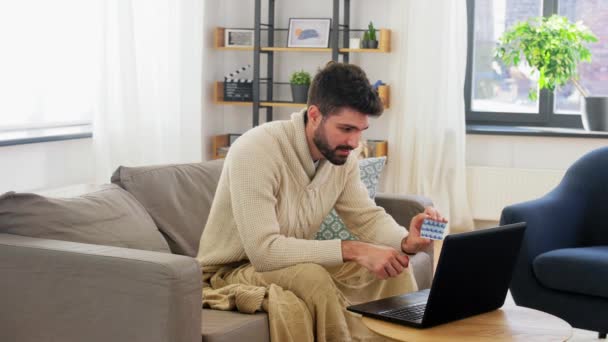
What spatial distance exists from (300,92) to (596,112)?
72.4 inches

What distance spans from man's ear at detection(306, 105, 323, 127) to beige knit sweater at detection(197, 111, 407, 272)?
0.06 meters

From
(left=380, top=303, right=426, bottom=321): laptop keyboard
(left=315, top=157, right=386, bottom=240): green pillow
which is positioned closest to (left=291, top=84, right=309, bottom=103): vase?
(left=315, top=157, right=386, bottom=240): green pillow

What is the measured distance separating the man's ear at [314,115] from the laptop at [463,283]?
60cm

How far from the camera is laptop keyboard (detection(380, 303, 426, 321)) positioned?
7.32 ft

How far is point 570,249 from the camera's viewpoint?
3.60 metres

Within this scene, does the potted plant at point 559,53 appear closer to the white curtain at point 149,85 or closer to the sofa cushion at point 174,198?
the white curtain at point 149,85

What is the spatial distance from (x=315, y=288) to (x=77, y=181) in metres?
2.26

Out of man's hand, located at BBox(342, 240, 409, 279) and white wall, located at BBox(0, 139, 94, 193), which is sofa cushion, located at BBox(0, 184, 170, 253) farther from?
white wall, located at BBox(0, 139, 94, 193)

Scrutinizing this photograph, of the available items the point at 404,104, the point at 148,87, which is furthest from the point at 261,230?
the point at 404,104

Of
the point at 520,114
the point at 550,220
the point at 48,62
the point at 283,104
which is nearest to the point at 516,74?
the point at 520,114

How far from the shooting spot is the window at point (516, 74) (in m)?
5.88

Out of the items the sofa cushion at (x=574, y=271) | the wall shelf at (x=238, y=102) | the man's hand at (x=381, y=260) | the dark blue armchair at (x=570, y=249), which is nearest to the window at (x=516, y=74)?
the wall shelf at (x=238, y=102)

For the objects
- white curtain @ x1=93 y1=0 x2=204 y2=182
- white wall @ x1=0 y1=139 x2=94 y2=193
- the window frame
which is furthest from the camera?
the window frame

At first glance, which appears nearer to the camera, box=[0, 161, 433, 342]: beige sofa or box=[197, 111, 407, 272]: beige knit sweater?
box=[0, 161, 433, 342]: beige sofa
